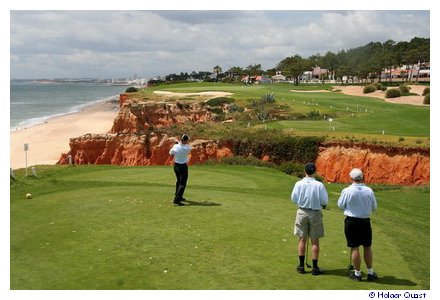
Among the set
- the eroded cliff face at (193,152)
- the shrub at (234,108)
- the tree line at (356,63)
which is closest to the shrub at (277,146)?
the eroded cliff face at (193,152)

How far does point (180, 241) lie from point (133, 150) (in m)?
31.0

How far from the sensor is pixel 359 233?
31.8 feet

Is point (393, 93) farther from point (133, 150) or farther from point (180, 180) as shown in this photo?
point (180, 180)

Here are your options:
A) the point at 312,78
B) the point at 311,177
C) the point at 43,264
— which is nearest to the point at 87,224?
the point at 43,264

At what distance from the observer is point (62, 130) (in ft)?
249

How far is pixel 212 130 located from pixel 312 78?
15076 centimetres

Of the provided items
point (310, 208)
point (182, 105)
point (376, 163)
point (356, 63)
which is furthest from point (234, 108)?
point (356, 63)

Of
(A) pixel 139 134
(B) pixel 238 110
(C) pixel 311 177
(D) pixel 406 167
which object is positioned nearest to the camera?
(C) pixel 311 177

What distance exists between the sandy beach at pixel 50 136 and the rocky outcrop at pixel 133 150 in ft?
16.3

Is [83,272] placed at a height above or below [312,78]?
below

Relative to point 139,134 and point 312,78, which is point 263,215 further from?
point 312,78

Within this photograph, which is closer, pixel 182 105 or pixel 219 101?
pixel 182 105

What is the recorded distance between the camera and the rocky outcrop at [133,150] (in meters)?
38.6

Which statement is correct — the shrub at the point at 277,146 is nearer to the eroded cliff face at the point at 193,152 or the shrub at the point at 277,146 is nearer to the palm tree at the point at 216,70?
the eroded cliff face at the point at 193,152
